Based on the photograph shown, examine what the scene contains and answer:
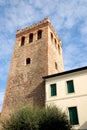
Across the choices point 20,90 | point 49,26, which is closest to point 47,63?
point 20,90

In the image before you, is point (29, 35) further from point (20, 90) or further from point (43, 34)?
point (20, 90)

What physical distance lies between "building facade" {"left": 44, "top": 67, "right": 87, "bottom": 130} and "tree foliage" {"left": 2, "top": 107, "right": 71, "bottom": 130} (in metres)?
0.94

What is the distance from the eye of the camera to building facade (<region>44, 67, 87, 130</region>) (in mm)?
13571

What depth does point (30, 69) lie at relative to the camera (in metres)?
20.0

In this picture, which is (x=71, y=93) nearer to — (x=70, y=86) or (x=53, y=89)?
(x=70, y=86)

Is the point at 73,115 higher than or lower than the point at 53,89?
lower

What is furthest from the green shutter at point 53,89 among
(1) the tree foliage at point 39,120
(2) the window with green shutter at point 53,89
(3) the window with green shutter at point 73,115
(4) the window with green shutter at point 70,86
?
(1) the tree foliage at point 39,120

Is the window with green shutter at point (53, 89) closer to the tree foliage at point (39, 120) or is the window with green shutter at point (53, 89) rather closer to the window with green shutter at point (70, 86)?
the window with green shutter at point (70, 86)

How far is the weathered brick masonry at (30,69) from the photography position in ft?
58.2

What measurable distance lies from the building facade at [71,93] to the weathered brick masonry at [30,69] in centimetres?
114

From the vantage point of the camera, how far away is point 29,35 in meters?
24.9

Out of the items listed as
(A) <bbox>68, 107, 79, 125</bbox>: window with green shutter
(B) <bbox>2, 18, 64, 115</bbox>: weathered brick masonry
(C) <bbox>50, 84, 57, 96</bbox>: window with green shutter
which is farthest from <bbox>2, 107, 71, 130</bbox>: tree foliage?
(B) <bbox>2, 18, 64, 115</bbox>: weathered brick masonry

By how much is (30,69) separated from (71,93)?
6.60m

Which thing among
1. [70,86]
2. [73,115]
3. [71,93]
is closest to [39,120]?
[73,115]
